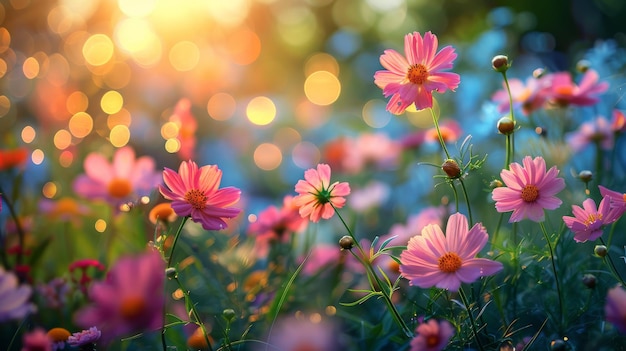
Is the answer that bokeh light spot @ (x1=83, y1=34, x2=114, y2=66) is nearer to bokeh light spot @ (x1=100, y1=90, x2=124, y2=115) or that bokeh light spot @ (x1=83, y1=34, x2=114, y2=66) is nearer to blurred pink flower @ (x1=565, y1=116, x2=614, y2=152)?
bokeh light spot @ (x1=100, y1=90, x2=124, y2=115)

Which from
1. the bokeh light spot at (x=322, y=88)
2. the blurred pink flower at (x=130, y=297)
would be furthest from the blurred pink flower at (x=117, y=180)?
the bokeh light spot at (x=322, y=88)

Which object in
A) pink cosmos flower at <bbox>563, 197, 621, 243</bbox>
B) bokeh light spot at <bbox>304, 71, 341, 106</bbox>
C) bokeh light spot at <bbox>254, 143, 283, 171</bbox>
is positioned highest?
pink cosmos flower at <bbox>563, 197, 621, 243</bbox>

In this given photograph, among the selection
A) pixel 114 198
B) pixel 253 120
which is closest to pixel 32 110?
pixel 253 120

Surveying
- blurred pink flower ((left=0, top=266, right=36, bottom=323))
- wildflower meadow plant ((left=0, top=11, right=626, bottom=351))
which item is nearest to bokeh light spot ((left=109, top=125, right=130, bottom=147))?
wildflower meadow plant ((left=0, top=11, right=626, bottom=351))

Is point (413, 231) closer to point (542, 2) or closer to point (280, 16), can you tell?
point (542, 2)

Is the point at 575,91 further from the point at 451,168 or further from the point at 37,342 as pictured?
the point at 37,342

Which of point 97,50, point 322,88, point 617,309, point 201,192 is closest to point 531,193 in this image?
point 617,309
